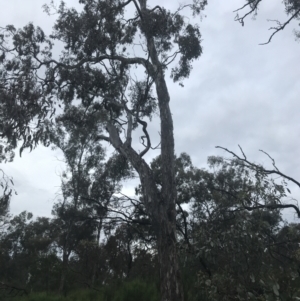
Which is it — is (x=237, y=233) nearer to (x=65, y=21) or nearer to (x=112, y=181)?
(x=65, y=21)

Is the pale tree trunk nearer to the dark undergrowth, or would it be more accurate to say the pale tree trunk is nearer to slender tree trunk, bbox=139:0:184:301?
slender tree trunk, bbox=139:0:184:301

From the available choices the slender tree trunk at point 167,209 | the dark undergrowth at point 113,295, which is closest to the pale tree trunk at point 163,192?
the slender tree trunk at point 167,209

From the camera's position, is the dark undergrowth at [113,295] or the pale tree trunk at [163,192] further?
the dark undergrowth at [113,295]

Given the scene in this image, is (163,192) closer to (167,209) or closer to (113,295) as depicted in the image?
(167,209)

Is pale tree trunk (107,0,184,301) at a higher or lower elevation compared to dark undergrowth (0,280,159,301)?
higher

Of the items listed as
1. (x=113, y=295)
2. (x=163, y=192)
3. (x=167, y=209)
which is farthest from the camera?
(x=113, y=295)

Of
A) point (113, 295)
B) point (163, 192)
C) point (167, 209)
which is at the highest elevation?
point (163, 192)

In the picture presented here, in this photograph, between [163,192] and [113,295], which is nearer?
[163,192]

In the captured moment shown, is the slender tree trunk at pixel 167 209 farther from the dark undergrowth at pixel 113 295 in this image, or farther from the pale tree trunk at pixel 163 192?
the dark undergrowth at pixel 113 295

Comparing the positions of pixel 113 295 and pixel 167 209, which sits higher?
pixel 167 209

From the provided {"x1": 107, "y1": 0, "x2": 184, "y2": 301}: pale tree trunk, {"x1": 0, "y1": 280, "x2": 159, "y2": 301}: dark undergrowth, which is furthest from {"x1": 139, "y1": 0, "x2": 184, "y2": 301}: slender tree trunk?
{"x1": 0, "y1": 280, "x2": 159, "y2": 301}: dark undergrowth

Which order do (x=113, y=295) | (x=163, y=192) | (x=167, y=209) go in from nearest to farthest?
(x=167, y=209)
(x=163, y=192)
(x=113, y=295)

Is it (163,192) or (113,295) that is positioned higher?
(163,192)

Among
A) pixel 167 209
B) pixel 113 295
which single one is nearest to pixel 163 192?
pixel 167 209
